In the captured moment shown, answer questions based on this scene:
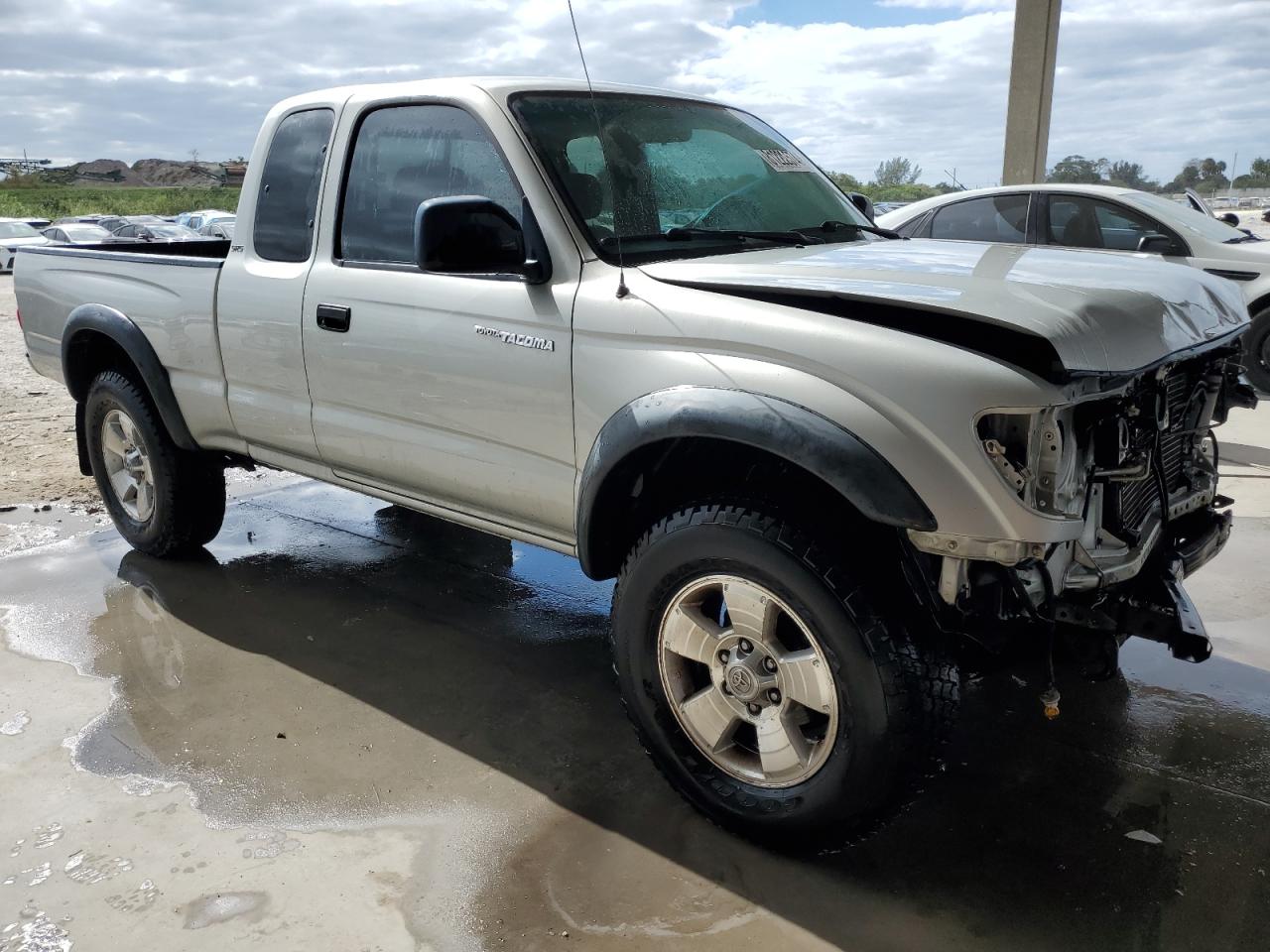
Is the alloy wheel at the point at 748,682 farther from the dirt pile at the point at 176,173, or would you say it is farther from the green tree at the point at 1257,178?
the dirt pile at the point at 176,173

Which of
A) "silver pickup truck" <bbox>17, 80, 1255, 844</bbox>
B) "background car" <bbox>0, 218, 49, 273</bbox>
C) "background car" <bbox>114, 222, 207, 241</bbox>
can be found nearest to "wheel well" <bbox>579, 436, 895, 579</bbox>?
"silver pickup truck" <bbox>17, 80, 1255, 844</bbox>

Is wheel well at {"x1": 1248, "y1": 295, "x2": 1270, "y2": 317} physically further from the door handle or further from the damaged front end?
the door handle

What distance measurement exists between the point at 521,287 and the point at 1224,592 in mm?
3297

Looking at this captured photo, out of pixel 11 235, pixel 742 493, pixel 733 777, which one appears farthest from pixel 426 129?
pixel 11 235

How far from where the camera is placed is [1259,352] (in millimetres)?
8594

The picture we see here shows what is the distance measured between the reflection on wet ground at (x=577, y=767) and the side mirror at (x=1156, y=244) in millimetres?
3277

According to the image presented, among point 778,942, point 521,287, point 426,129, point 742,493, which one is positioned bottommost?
point 778,942

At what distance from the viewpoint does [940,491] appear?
7.61ft

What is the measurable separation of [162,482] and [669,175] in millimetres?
2769

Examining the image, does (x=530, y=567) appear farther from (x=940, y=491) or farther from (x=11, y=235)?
(x=11, y=235)

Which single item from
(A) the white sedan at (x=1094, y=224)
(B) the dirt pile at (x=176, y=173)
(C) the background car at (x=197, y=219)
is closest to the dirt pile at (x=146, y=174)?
(B) the dirt pile at (x=176, y=173)

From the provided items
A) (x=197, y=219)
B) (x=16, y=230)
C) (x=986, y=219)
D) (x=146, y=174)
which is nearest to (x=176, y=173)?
(x=146, y=174)

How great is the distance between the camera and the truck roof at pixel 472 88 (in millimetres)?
3406

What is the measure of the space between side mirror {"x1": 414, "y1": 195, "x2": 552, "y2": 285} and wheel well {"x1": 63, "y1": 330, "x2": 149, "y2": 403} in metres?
2.48
